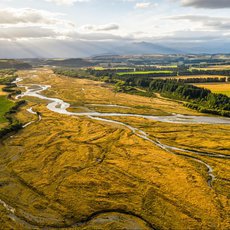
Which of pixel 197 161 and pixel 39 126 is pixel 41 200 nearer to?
pixel 197 161

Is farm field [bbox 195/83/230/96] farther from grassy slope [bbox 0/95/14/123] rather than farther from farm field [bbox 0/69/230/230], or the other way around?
grassy slope [bbox 0/95/14/123]

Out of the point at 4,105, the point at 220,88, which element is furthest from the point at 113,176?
the point at 220,88

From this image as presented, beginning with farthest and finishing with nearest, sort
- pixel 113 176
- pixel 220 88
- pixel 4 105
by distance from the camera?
pixel 220 88 → pixel 4 105 → pixel 113 176

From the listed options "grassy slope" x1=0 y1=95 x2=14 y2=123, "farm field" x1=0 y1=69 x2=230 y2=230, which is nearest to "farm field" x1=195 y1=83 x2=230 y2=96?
"farm field" x1=0 y1=69 x2=230 y2=230

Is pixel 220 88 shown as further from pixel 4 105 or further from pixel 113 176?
pixel 113 176

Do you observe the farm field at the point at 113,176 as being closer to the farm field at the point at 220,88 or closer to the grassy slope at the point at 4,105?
the grassy slope at the point at 4,105

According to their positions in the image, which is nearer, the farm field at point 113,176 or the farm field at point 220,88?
the farm field at point 113,176

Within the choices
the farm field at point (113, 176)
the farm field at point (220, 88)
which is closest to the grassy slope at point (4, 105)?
the farm field at point (113, 176)

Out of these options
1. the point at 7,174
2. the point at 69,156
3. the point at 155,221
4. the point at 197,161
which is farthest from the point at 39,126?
the point at 155,221

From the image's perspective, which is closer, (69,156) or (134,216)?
(134,216)
